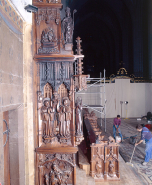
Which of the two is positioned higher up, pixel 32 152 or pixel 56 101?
pixel 56 101

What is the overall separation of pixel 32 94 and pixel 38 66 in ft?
1.98

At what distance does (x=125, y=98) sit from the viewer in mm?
13547

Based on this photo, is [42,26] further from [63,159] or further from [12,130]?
[63,159]

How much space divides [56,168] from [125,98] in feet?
37.8

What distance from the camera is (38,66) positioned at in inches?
126

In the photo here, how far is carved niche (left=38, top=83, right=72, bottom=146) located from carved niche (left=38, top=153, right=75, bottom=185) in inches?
11.6

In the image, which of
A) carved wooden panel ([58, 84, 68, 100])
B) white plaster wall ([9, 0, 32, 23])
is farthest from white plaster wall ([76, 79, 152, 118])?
white plaster wall ([9, 0, 32, 23])

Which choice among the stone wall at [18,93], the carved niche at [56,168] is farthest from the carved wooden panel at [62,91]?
the carved niche at [56,168]

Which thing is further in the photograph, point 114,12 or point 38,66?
point 114,12

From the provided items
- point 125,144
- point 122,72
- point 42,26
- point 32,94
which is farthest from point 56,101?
point 122,72

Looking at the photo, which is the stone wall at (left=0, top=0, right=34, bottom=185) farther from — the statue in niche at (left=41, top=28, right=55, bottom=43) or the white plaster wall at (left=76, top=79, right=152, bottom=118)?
the white plaster wall at (left=76, top=79, right=152, bottom=118)

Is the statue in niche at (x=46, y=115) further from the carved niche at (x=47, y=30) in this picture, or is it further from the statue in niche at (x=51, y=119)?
the carved niche at (x=47, y=30)

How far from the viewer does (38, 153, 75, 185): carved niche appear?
10.3ft

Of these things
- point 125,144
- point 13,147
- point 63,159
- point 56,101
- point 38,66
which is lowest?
point 125,144
